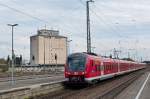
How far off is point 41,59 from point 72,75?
422ft

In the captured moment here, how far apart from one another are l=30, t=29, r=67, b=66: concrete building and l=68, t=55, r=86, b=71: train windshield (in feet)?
392

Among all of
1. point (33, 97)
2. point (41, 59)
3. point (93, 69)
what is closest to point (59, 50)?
point (41, 59)

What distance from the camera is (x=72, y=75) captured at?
33969 millimetres

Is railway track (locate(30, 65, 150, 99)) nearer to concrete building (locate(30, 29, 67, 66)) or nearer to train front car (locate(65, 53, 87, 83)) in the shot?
train front car (locate(65, 53, 87, 83))

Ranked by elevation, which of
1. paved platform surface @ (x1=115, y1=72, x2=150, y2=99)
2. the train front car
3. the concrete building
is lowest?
paved platform surface @ (x1=115, y1=72, x2=150, y2=99)

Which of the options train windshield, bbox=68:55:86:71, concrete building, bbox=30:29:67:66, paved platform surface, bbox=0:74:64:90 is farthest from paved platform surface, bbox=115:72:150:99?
concrete building, bbox=30:29:67:66

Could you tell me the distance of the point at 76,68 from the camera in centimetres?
3431

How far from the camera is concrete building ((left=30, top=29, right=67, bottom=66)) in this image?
157125 mm

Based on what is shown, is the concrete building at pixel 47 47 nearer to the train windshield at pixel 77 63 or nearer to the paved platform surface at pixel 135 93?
the train windshield at pixel 77 63

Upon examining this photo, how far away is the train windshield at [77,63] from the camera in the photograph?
34344 mm

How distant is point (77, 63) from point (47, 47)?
125042mm

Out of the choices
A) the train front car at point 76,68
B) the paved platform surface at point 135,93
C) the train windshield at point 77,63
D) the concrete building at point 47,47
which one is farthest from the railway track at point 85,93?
the concrete building at point 47,47

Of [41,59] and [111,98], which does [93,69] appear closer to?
[111,98]

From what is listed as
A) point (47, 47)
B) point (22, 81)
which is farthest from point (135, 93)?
point (47, 47)
